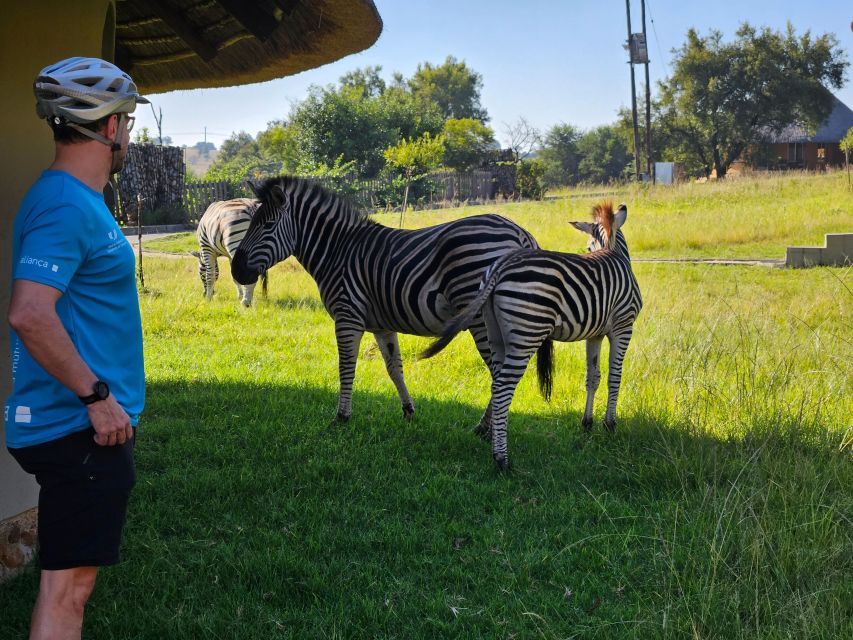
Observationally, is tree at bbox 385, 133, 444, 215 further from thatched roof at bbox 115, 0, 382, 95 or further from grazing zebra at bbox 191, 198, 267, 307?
thatched roof at bbox 115, 0, 382, 95

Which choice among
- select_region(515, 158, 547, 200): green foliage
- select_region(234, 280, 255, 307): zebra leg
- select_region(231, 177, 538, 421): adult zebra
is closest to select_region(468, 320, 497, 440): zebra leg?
select_region(231, 177, 538, 421): adult zebra

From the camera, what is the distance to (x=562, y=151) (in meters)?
83.9

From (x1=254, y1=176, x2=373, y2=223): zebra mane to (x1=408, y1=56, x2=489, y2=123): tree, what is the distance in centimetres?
8573

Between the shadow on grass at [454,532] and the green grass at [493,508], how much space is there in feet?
0.06

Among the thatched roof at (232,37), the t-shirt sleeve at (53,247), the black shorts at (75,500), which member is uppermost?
the thatched roof at (232,37)

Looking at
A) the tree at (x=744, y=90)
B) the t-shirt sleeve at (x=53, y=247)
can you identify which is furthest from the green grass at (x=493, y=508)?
the tree at (x=744, y=90)

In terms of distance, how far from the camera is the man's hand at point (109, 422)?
2514mm

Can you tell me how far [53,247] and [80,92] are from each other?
0.56 meters

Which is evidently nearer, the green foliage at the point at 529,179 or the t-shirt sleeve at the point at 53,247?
the t-shirt sleeve at the point at 53,247

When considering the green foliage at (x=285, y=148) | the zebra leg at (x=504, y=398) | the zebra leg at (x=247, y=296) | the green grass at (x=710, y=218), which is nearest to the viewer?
the zebra leg at (x=504, y=398)

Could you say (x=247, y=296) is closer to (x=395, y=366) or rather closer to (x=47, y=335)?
(x=395, y=366)

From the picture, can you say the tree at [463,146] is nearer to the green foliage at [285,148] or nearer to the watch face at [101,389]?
the green foliage at [285,148]

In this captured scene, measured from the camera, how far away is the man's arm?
238 centimetres

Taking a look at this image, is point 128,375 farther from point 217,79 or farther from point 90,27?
point 217,79
